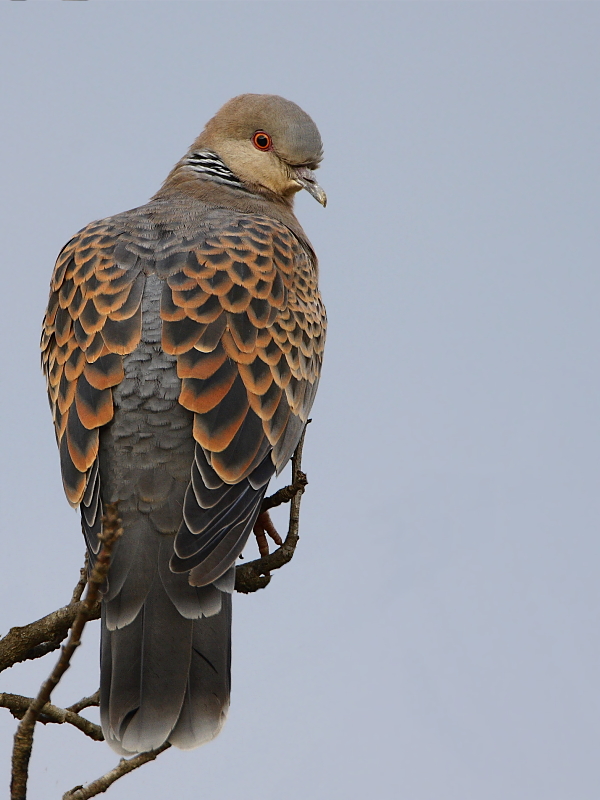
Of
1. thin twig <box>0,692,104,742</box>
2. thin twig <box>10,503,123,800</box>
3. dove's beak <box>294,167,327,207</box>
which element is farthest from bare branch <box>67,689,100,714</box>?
dove's beak <box>294,167,327,207</box>

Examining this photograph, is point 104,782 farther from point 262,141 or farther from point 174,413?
point 262,141

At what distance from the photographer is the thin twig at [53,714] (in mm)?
3638

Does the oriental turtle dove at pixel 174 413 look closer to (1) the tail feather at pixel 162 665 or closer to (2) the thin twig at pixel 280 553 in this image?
(1) the tail feather at pixel 162 665

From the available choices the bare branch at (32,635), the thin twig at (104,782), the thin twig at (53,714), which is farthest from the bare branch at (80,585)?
the thin twig at (104,782)

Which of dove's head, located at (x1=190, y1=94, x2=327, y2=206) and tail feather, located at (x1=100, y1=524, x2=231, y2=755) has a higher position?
dove's head, located at (x1=190, y1=94, x2=327, y2=206)

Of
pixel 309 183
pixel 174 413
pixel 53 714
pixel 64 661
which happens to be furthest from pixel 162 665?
pixel 309 183

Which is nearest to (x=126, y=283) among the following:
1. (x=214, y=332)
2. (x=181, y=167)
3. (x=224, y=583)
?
(x=214, y=332)

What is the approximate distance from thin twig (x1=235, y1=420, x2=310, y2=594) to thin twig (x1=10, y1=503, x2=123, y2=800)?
1488mm

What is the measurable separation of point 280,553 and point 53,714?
3.66 ft

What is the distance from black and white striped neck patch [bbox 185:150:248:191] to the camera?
20.1ft

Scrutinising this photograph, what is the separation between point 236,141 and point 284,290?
179 centimetres

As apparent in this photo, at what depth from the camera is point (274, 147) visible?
6160 mm

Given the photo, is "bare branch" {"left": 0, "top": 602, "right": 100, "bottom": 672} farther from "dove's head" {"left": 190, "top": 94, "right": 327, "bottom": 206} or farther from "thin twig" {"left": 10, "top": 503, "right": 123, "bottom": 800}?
"dove's head" {"left": 190, "top": 94, "right": 327, "bottom": 206}

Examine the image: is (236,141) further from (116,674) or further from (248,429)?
(116,674)
